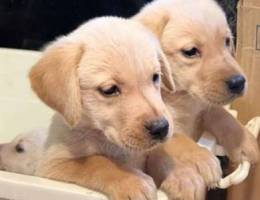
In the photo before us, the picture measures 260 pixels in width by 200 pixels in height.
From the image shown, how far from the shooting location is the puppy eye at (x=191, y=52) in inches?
52.9

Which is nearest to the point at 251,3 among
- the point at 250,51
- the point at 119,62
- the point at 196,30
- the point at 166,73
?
the point at 250,51

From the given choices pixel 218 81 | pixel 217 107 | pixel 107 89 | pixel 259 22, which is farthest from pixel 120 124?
pixel 259 22

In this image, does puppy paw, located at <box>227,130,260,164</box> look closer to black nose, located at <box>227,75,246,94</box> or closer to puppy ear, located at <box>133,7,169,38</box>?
black nose, located at <box>227,75,246,94</box>

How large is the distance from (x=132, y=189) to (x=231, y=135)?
405 mm

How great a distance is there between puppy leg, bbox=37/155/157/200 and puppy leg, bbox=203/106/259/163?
1.05 ft

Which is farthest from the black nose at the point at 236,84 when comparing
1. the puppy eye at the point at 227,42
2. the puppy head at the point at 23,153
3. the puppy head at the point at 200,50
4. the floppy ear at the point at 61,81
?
the puppy head at the point at 23,153

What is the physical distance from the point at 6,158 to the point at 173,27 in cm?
54

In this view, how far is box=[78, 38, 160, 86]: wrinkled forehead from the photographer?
1.14m

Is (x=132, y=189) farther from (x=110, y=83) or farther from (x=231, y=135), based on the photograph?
Result: (x=231, y=135)

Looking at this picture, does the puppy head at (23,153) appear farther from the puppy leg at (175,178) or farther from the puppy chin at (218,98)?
the puppy chin at (218,98)

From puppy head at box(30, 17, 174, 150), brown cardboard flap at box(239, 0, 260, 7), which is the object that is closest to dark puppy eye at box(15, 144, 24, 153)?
puppy head at box(30, 17, 174, 150)

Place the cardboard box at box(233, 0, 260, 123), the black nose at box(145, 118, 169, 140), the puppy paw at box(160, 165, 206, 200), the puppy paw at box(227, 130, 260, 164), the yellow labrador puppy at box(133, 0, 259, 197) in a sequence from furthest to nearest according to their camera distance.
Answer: the cardboard box at box(233, 0, 260, 123), the puppy paw at box(227, 130, 260, 164), the yellow labrador puppy at box(133, 0, 259, 197), the puppy paw at box(160, 165, 206, 200), the black nose at box(145, 118, 169, 140)

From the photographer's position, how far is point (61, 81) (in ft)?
3.80

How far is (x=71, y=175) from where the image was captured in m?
1.21
